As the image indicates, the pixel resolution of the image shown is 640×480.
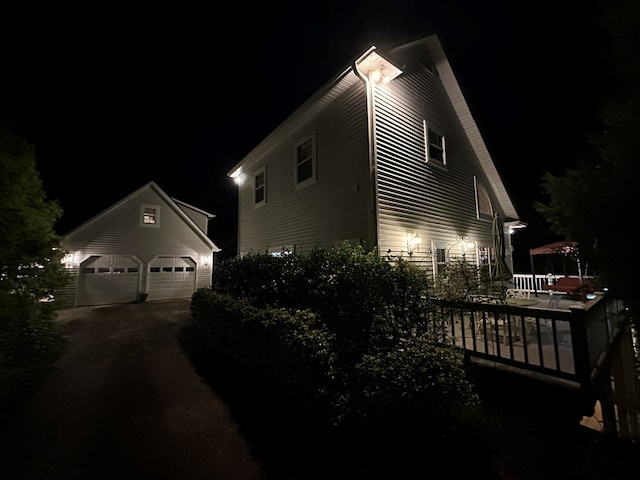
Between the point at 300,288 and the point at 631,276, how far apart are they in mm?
4075

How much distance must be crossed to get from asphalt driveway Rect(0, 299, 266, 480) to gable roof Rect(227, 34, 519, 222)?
7236mm

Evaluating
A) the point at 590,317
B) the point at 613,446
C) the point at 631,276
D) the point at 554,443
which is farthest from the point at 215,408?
the point at 590,317

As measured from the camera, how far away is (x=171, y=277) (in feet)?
49.3

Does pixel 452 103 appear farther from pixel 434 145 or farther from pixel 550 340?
pixel 550 340

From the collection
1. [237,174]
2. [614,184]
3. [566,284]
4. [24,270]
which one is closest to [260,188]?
[237,174]

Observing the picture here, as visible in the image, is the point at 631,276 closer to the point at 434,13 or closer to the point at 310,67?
the point at 434,13

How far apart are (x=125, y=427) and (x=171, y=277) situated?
510 inches

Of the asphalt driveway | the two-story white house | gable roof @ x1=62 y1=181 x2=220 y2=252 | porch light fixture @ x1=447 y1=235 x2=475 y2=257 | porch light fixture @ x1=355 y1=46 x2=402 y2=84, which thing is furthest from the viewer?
gable roof @ x1=62 y1=181 x2=220 y2=252

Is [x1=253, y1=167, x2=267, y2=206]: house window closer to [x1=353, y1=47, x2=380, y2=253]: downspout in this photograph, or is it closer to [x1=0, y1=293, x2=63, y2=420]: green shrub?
[x1=353, y1=47, x2=380, y2=253]: downspout


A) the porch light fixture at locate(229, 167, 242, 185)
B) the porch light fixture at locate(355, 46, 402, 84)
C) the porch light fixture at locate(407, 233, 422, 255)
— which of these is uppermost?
the porch light fixture at locate(355, 46, 402, 84)

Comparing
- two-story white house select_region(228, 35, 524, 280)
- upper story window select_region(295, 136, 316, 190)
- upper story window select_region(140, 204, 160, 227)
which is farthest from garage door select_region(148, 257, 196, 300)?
upper story window select_region(295, 136, 316, 190)

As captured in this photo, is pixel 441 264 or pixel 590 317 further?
pixel 441 264

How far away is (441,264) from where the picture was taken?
335 inches

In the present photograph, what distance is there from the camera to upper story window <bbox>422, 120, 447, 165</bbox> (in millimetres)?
8494
